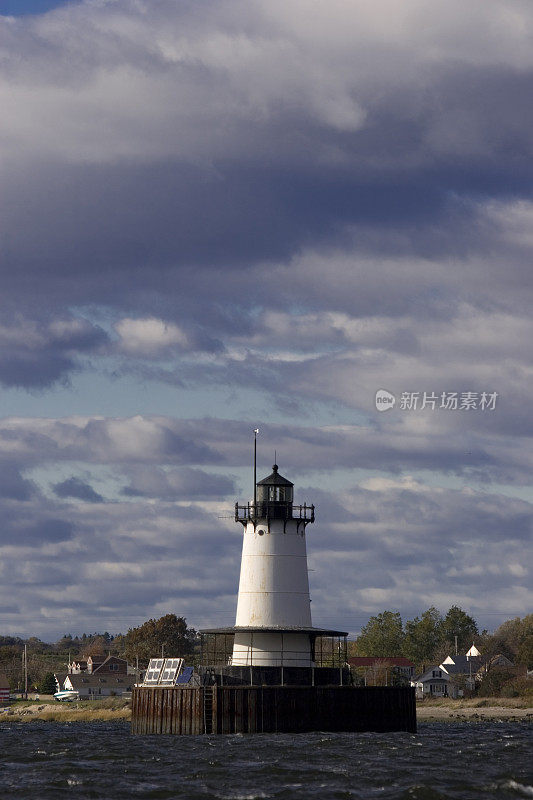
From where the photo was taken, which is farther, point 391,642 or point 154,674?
point 391,642

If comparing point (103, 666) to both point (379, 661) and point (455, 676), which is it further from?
point (455, 676)

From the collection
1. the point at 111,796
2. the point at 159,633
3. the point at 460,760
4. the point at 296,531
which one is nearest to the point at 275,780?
the point at 111,796

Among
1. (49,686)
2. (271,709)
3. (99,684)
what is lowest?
(271,709)

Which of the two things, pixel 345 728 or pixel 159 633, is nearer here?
pixel 345 728

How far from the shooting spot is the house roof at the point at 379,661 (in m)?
147

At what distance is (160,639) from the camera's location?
148000 mm

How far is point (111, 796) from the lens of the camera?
121ft

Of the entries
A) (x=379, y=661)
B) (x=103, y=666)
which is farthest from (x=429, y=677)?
(x=103, y=666)

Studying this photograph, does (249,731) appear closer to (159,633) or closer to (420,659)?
(159,633)

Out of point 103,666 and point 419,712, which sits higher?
point 103,666

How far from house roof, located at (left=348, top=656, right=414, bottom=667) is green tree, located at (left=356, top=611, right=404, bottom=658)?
2.64 meters

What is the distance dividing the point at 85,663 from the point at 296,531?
396ft

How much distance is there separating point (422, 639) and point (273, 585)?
4206 inches

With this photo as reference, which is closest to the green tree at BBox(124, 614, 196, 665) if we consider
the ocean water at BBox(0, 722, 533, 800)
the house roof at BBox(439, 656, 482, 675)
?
the house roof at BBox(439, 656, 482, 675)
